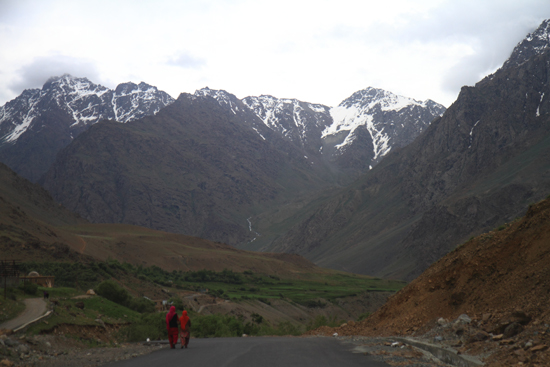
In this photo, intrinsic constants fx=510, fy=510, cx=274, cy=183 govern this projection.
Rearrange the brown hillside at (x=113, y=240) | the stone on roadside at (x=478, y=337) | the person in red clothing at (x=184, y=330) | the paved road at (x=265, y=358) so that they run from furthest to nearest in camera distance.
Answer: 1. the brown hillside at (x=113, y=240)
2. the person in red clothing at (x=184, y=330)
3. the stone on roadside at (x=478, y=337)
4. the paved road at (x=265, y=358)

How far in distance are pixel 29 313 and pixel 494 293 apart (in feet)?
68.2

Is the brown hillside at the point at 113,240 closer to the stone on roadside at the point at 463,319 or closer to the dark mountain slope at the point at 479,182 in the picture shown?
the dark mountain slope at the point at 479,182

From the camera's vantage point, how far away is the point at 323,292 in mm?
110125

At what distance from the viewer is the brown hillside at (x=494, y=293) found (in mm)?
12320

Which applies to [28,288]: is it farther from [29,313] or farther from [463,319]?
[463,319]

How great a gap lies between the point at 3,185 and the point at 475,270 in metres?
142

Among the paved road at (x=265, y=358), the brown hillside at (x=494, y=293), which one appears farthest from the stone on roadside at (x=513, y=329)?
the paved road at (x=265, y=358)

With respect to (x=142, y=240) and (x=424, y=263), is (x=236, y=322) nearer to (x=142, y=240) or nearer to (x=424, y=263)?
(x=142, y=240)

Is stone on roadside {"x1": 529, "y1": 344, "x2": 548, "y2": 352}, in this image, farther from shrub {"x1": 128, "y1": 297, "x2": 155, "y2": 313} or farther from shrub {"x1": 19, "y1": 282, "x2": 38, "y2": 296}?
shrub {"x1": 128, "y1": 297, "x2": 155, "y2": 313}

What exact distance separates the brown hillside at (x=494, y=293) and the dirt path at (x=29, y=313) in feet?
49.9

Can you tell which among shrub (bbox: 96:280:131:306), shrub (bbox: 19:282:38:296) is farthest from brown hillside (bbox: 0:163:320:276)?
shrub (bbox: 19:282:38:296)

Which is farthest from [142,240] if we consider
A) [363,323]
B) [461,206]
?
[363,323]

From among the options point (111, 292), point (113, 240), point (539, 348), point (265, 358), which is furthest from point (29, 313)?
point (113, 240)

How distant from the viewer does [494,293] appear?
1617 centimetres
